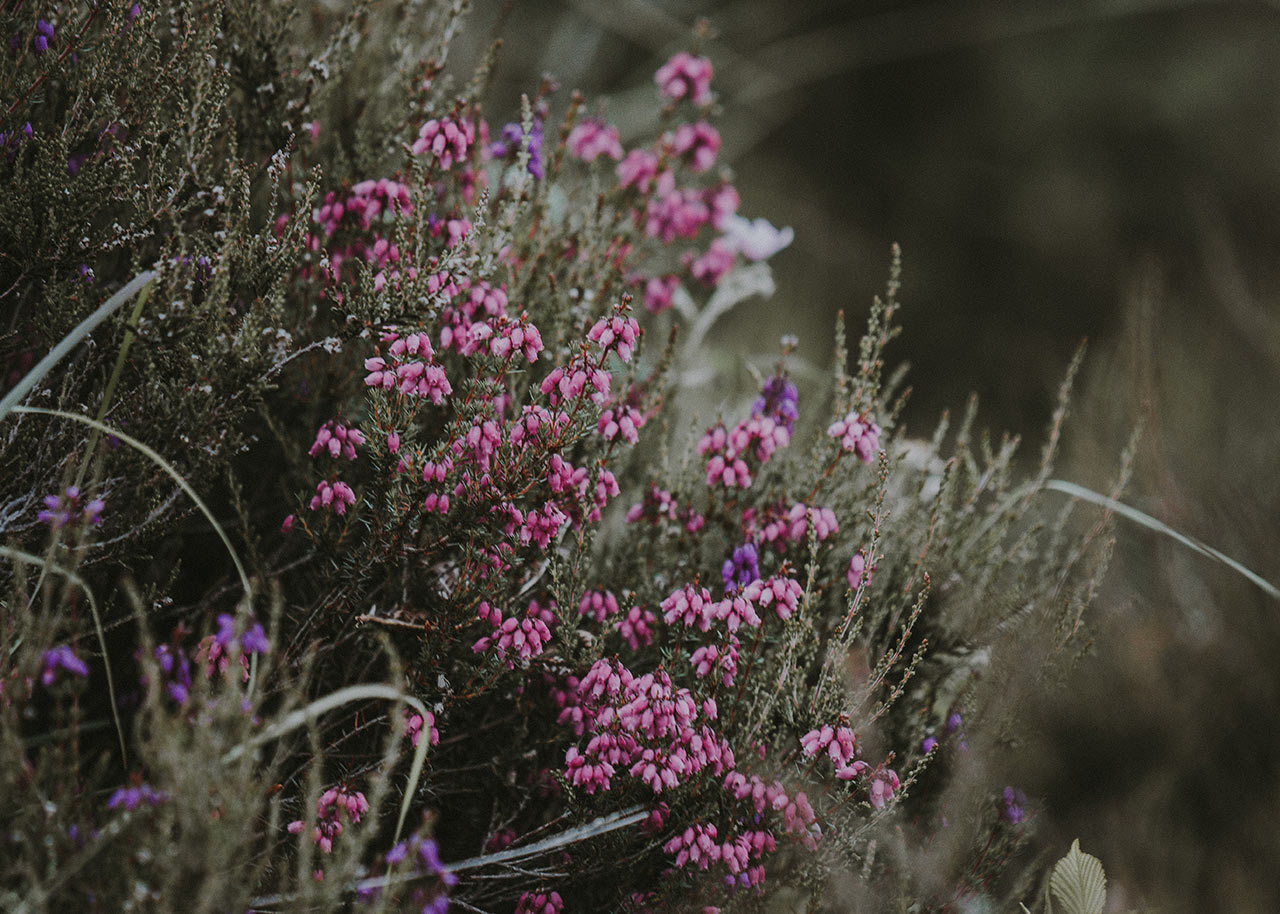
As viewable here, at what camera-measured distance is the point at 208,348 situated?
1121mm

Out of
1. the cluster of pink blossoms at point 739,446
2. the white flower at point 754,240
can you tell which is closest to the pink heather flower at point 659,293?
the white flower at point 754,240

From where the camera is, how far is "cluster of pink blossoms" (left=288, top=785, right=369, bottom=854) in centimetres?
103

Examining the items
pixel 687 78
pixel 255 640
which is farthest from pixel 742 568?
→ pixel 687 78

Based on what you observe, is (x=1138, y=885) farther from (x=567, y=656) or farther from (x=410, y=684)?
(x=410, y=684)

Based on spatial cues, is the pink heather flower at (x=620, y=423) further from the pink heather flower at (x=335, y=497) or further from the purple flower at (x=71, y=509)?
the purple flower at (x=71, y=509)

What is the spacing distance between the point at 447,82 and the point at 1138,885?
5.28 ft

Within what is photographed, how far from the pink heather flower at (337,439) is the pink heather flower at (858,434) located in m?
0.69

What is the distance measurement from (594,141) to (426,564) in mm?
1024

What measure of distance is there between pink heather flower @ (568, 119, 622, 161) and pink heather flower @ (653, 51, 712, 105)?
0.14 metres

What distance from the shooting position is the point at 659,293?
203 centimetres

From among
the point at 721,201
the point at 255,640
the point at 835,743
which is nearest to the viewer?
the point at 255,640

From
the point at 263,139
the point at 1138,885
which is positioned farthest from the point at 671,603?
the point at 263,139

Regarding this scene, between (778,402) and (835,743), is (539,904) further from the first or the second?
(778,402)

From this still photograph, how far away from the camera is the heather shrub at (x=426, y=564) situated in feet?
3.59
